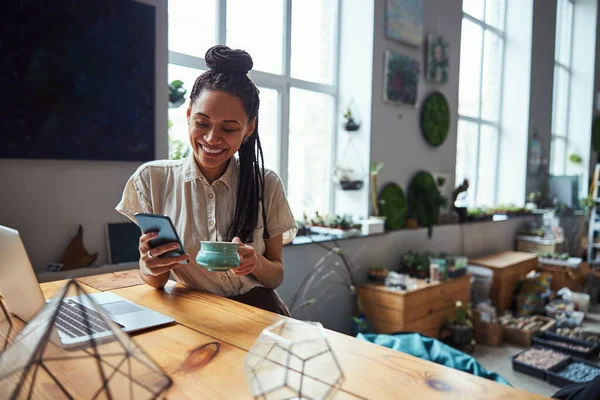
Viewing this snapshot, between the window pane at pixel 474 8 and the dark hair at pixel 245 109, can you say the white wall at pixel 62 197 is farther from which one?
the window pane at pixel 474 8

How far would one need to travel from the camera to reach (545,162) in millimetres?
6336

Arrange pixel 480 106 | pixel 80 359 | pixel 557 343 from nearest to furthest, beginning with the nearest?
pixel 80 359
pixel 557 343
pixel 480 106

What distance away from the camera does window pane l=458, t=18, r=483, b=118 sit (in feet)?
16.7

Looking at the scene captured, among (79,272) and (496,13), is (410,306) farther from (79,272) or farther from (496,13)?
(496,13)

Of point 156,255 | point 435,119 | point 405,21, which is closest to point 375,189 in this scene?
point 435,119

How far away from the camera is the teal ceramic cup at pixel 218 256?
1148mm

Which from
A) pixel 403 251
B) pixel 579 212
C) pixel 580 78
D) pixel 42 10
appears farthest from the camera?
pixel 580 78

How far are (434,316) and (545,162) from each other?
404cm

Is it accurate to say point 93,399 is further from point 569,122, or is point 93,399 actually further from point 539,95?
point 569,122

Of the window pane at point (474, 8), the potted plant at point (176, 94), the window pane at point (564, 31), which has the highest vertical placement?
the window pane at point (564, 31)

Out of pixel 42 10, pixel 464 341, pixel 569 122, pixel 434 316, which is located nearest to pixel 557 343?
pixel 464 341

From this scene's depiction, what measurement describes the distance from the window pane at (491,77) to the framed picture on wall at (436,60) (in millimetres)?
1435

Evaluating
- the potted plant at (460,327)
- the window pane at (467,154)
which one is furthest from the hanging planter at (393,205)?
the window pane at (467,154)

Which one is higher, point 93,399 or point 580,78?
point 580,78
